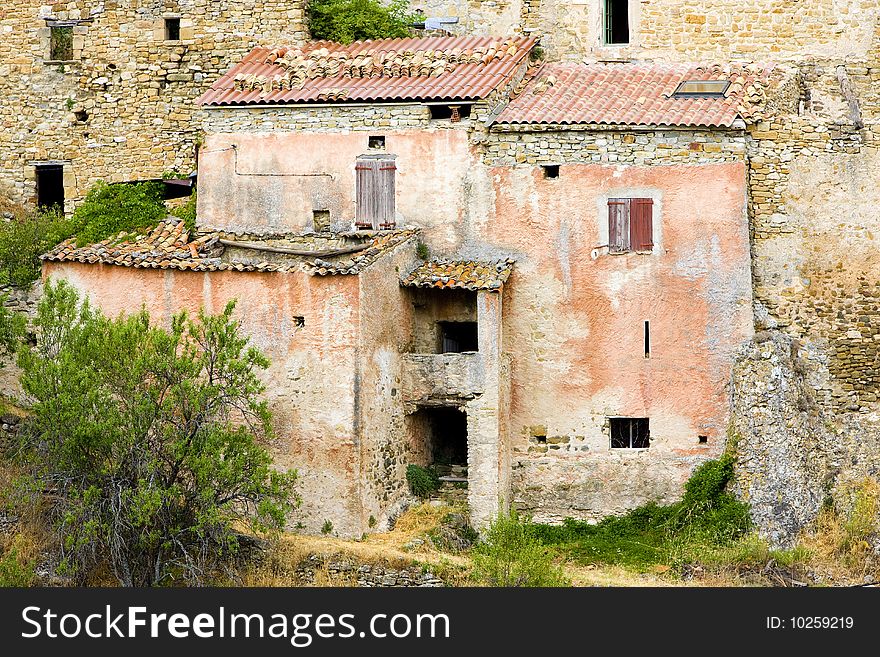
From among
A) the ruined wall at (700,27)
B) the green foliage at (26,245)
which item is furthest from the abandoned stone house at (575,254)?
the green foliage at (26,245)

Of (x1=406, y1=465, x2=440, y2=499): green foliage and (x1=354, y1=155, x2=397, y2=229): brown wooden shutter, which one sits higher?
(x1=354, y1=155, x2=397, y2=229): brown wooden shutter

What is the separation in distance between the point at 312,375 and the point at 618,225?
6314 millimetres

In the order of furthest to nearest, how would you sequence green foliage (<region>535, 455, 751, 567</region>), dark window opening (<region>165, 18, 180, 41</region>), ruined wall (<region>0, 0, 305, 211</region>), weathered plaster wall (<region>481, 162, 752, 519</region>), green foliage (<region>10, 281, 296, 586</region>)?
dark window opening (<region>165, 18, 180, 41</region>)
ruined wall (<region>0, 0, 305, 211</region>)
weathered plaster wall (<region>481, 162, 752, 519</region>)
green foliage (<region>535, 455, 751, 567</region>)
green foliage (<region>10, 281, 296, 586</region>)

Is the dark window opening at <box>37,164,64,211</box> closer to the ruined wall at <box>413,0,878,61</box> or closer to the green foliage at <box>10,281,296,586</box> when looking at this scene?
the green foliage at <box>10,281,296,586</box>

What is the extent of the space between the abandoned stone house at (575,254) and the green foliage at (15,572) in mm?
5284

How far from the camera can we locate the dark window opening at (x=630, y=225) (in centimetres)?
3262

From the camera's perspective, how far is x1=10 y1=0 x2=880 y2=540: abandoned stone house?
32156 millimetres

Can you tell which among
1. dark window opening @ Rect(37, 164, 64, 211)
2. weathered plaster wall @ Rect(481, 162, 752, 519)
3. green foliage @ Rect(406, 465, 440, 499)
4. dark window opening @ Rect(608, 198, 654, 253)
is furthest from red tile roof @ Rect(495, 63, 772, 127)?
dark window opening @ Rect(37, 164, 64, 211)

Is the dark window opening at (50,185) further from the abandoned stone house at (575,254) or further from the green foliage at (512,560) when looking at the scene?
the green foliage at (512,560)

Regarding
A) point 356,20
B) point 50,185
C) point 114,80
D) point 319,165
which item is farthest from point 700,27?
point 50,185

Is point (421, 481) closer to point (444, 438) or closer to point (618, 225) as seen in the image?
point (444, 438)

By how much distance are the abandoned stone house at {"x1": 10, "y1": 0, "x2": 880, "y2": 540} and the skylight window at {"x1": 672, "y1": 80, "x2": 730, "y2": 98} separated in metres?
0.06

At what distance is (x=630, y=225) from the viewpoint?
1287 inches

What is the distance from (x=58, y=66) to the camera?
37250 millimetres
